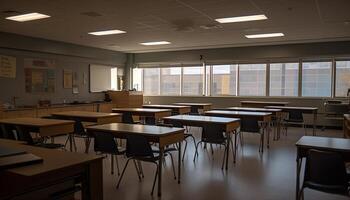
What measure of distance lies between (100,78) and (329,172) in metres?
9.60

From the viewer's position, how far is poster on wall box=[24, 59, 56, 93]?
27.9ft

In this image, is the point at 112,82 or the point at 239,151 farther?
the point at 112,82

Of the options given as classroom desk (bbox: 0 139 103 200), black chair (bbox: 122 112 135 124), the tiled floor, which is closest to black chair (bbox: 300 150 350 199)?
the tiled floor

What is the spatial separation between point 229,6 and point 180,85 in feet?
23.6

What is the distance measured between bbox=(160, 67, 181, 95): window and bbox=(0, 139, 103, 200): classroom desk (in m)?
10.2

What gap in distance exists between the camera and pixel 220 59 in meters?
11.1

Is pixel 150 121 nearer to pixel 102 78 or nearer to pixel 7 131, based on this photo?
pixel 7 131

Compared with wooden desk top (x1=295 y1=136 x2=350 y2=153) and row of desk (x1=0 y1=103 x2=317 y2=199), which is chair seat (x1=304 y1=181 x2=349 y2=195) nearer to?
wooden desk top (x1=295 y1=136 x2=350 y2=153)

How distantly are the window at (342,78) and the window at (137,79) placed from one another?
765cm

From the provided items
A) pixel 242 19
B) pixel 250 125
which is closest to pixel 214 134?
pixel 250 125

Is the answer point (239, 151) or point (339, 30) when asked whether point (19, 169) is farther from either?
point (339, 30)

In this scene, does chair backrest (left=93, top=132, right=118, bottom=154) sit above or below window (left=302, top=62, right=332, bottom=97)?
below

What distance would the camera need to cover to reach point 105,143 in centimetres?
402

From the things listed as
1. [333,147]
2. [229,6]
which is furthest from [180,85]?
[333,147]
